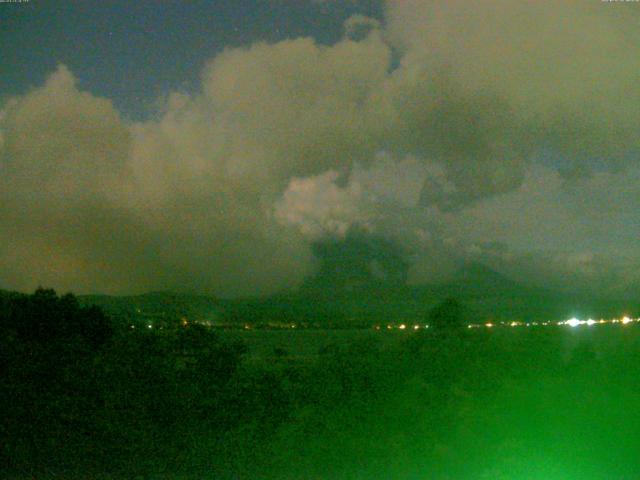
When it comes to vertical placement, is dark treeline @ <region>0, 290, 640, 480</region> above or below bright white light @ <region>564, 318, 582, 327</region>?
below

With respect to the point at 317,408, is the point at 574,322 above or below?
above

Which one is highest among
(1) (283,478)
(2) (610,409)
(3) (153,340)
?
(3) (153,340)

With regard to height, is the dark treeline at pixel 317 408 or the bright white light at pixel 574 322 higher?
the bright white light at pixel 574 322

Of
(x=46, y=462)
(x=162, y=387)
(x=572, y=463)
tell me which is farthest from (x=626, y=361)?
(x=46, y=462)

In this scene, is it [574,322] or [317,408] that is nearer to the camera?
[317,408]

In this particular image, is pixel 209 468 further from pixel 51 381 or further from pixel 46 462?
pixel 51 381

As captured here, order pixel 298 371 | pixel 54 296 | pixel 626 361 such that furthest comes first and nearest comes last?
pixel 54 296, pixel 626 361, pixel 298 371

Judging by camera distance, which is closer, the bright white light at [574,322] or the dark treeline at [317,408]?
the dark treeline at [317,408]

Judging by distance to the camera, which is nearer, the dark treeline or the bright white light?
the dark treeline
